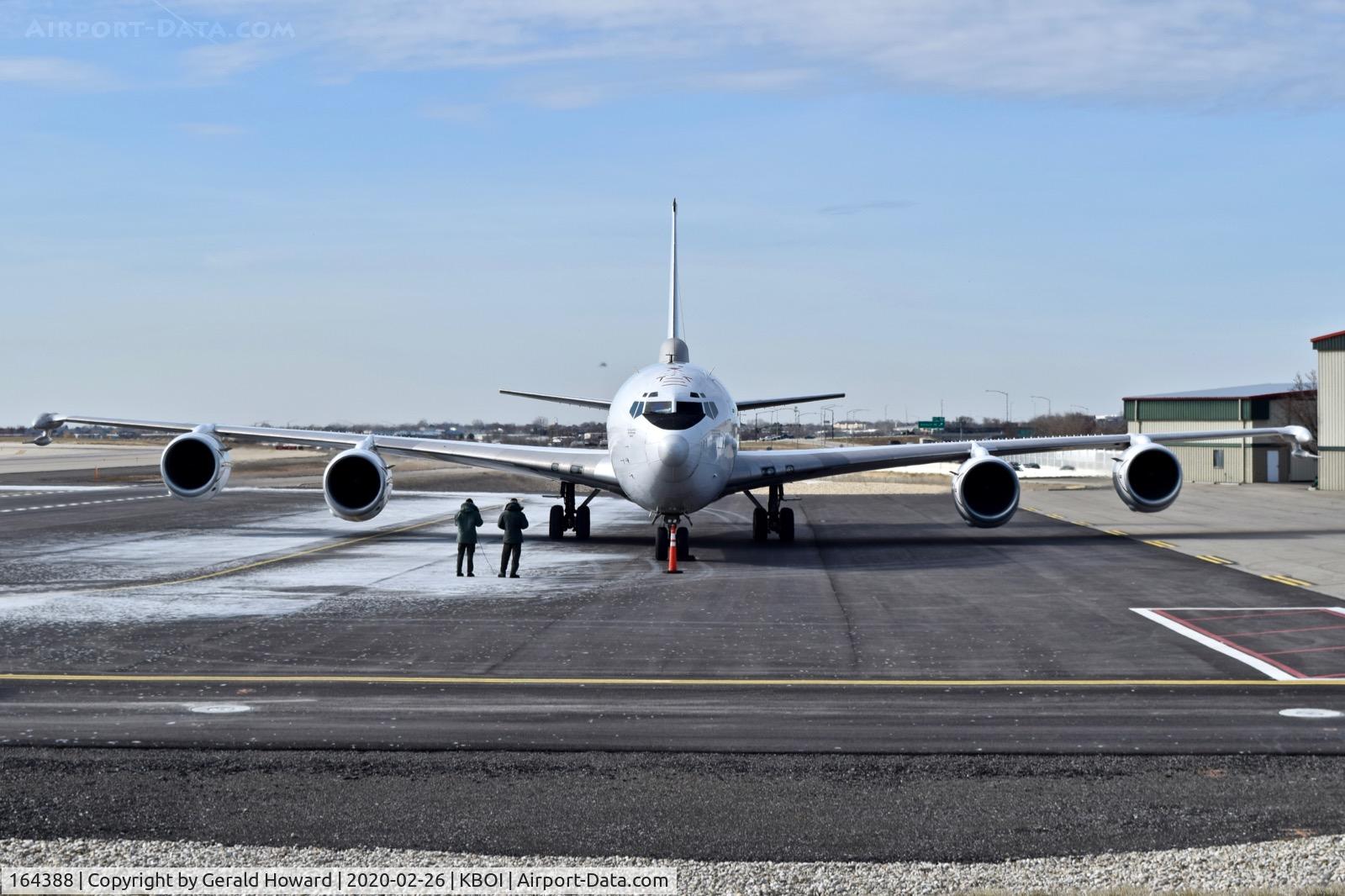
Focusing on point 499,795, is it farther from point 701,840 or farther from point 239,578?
point 239,578

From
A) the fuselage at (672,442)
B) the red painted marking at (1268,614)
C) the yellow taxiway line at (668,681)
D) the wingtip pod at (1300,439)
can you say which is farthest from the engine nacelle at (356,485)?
the wingtip pod at (1300,439)

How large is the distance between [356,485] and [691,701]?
631 inches

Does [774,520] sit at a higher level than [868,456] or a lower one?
lower

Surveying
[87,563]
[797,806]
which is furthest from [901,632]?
[87,563]

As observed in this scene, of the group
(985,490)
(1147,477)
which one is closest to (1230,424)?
(1147,477)

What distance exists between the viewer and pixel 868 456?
2880 cm

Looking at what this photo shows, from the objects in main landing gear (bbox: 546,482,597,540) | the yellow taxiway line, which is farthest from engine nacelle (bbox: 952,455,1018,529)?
the yellow taxiway line

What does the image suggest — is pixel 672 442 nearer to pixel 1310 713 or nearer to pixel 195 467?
pixel 195 467

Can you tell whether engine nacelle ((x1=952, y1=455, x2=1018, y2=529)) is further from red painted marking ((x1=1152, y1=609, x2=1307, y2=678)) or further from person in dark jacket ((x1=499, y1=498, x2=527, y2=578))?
person in dark jacket ((x1=499, y1=498, x2=527, y2=578))

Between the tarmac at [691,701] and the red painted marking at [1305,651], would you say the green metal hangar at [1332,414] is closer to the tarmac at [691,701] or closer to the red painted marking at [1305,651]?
the tarmac at [691,701]

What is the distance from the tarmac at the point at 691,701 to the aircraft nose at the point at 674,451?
2141 mm

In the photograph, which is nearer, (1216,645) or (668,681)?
(668,681)

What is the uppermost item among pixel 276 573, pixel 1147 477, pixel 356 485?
pixel 356 485

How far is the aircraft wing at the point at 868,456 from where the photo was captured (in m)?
27.7
